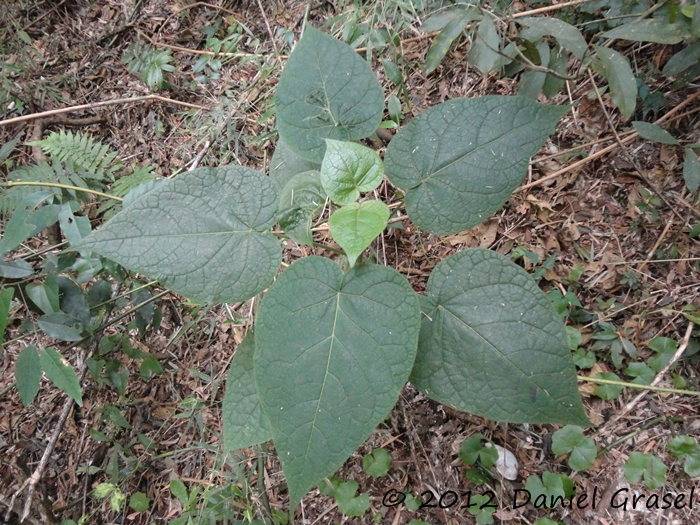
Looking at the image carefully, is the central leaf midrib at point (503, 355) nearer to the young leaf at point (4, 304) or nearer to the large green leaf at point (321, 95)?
the large green leaf at point (321, 95)

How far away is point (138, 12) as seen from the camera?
2.52m

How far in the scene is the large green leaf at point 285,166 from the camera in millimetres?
1153

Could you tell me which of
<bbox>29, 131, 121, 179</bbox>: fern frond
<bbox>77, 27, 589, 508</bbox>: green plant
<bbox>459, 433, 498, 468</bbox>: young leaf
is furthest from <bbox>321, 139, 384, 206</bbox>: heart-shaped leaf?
<bbox>29, 131, 121, 179</bbox>: fern frond

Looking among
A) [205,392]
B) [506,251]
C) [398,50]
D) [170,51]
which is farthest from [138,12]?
[506,251]

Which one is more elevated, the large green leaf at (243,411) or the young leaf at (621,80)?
the young leaf at (621,80)

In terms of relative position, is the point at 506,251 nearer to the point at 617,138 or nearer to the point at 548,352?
the point at 617,138

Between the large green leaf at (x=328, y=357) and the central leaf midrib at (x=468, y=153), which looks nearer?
the large green leaf at (x=328, y=357)

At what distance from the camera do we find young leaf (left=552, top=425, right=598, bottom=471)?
114 centimetres

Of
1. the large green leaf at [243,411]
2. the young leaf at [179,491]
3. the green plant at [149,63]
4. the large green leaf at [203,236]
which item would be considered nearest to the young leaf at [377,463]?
the large green leaf at [243,411]

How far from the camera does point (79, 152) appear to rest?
2.06 m

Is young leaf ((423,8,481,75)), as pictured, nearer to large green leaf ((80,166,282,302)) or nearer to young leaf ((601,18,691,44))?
young leaf ((601,18,691,44))

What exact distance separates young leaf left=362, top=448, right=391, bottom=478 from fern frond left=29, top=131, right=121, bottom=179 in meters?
1.62

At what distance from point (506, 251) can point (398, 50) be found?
0.87 meters

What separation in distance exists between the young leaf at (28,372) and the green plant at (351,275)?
1.63 feet
